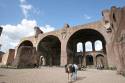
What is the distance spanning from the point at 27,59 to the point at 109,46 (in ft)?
40.7

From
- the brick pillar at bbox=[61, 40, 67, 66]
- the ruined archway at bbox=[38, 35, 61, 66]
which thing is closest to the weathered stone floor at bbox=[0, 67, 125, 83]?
the brick pillar at bbox=[61, 40, 67, 66]

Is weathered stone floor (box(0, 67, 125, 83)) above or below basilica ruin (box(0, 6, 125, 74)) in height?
below

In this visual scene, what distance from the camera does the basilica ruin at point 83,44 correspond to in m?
9.40

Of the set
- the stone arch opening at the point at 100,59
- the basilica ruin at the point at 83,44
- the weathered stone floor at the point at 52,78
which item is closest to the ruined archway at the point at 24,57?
the basilica ruin at the point at 83,44

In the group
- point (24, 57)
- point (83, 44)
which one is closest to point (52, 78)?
point (24, 57)

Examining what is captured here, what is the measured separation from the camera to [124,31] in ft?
25.8

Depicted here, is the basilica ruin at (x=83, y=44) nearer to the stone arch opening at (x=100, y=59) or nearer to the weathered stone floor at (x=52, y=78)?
the stone arch opening at (x=100, y=59)

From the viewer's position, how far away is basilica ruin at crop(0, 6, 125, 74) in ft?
30.8

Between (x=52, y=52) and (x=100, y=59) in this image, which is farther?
(x=52, y=52)

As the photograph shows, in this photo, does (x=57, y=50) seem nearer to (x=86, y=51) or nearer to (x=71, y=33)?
(x=86, y=51)

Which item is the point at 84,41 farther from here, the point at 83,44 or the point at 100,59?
the point at 100,59

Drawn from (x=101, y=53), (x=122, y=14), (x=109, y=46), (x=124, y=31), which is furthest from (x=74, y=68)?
(x=101, y=53)

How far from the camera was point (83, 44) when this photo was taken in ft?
98.6

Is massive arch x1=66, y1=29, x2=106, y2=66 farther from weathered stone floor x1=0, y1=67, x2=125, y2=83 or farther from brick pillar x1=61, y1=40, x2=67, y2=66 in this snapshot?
weathered stone floor x1=0, y1=67, x2=125, y2=83
